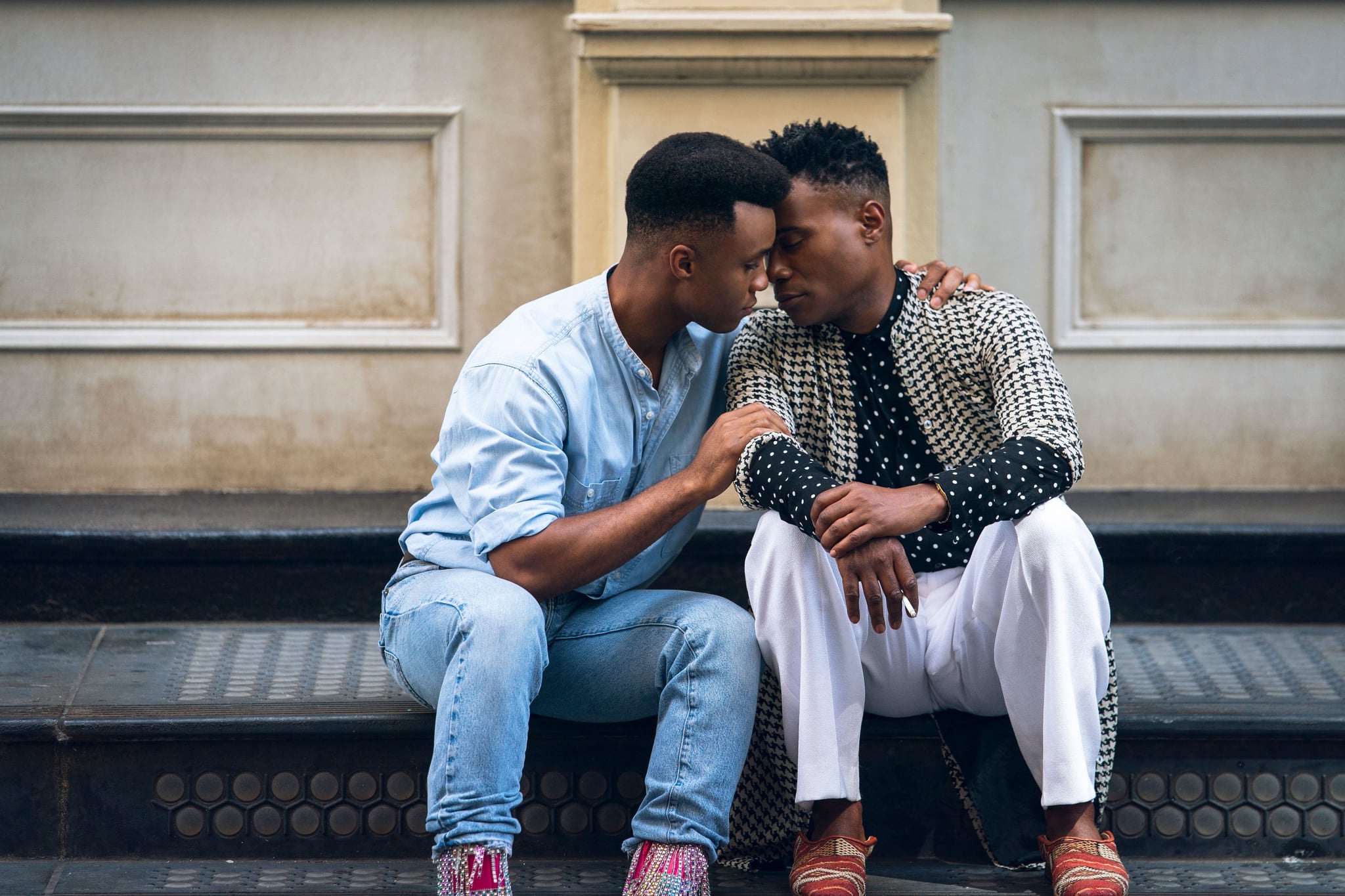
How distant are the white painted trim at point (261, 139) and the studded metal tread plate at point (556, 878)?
159 cm

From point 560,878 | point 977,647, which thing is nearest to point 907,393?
point 977,647

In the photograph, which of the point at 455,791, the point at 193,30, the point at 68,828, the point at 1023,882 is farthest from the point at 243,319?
the point at 1023,882

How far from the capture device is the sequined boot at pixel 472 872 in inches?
86.0

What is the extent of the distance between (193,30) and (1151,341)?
276 cm

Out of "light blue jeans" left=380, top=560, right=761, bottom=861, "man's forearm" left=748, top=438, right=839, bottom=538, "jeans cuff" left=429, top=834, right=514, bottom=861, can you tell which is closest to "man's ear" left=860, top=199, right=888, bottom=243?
"man's forearm" left=748, top=438, right=839, bottom=538

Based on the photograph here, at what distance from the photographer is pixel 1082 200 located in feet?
12.5

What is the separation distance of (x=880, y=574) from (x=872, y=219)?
73 cm

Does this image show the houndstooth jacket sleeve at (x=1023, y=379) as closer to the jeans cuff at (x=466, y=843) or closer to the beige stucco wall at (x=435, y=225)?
the jeans cuff at (x=466, y=843)

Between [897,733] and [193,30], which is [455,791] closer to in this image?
[897,733]

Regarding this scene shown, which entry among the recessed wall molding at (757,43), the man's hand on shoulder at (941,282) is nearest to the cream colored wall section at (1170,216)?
the recessed wall molding at (757,43)

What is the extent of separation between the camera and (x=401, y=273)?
3818mm

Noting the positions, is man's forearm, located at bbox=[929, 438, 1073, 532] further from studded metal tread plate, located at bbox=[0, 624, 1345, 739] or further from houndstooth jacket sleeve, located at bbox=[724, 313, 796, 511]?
studded metal tread plate, located at bbox=[0, 624, 1345, 739]

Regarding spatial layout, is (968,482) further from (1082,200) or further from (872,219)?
(1082,200)

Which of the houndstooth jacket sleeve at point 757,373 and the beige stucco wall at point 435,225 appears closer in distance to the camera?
the houndstooth jacket sleeve at point 757,373
